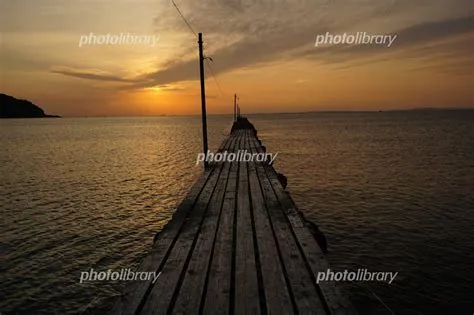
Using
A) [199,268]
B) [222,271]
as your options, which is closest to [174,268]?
[199,268]

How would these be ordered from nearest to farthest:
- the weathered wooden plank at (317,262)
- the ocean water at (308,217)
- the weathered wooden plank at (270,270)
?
the weathered wooden plank at (317,262) → the weathered wooden plank at (270,270) → the ocean water at (308,217)

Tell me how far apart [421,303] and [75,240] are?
13.2 meters

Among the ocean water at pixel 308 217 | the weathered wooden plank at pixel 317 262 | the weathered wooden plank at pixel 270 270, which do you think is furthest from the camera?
the ocean water at pixel 308 217

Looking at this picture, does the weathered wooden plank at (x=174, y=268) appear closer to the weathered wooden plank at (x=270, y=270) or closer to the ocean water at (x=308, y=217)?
the ocean water at (x=308, y=217)

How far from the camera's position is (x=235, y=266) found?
5781mm

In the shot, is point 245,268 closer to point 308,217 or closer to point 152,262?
point 152,262

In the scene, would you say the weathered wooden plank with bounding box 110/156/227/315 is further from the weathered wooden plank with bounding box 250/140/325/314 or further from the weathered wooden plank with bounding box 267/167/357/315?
the weathered wooden plank with bounding box 267/167/357/315

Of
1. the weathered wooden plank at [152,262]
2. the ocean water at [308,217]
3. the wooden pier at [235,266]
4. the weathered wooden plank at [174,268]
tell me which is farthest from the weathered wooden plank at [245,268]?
the ocean water at [308,217]

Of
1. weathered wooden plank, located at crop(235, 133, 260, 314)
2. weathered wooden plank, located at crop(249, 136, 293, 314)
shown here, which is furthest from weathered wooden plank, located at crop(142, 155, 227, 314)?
weathered wooden plank, located at crop(249, 136, 293, 314)

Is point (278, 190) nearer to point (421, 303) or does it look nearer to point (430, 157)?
point (421, 303)

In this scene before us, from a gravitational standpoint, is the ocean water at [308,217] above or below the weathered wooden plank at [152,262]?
below

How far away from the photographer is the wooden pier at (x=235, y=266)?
14.9 ft

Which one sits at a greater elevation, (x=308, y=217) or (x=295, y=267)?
(x=295, y=267)

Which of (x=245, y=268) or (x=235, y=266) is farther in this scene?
(x=235, y=266)
